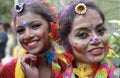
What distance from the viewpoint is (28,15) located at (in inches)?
126

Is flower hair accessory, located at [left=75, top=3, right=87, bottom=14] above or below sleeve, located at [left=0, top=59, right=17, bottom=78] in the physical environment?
above

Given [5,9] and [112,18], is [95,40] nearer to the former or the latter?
[112,18]

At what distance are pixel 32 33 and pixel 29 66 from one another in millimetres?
260

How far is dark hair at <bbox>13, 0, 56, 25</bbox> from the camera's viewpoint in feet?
10.6

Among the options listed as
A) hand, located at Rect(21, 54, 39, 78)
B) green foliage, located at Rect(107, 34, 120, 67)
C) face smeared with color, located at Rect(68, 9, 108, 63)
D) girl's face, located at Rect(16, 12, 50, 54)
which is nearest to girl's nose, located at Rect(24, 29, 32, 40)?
girl's face, located at Rect(16, 12, 50, 54)

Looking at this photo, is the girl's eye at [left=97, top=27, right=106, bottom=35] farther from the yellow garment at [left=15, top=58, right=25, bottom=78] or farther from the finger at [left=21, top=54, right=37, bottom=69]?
the yellow garment at [left=15, top=58, right=25, bottom=78]

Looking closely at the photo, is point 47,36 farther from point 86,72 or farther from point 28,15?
point 86,72

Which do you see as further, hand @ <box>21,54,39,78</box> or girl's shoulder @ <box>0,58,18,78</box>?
girl's shoulder @ <box>0,58,18,78</box>

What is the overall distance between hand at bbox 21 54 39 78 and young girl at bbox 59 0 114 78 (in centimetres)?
34

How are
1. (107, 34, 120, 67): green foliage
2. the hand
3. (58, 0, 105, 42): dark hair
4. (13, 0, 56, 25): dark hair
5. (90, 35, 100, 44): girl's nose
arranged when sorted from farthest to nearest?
(107, 34, 120, 67): green foliage → (13, 0, 56, 25): dark hair → the hand → (58, 0, 105, 42): dark hair → (90, 35, 100, 44): girl's nose

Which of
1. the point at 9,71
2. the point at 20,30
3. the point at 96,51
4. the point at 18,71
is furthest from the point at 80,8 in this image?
the point at 9,71

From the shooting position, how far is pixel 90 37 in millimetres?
2848

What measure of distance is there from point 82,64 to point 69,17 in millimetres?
360

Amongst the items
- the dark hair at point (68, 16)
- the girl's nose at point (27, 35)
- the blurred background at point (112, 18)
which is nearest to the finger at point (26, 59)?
the girl's nose at point (27, 35)
